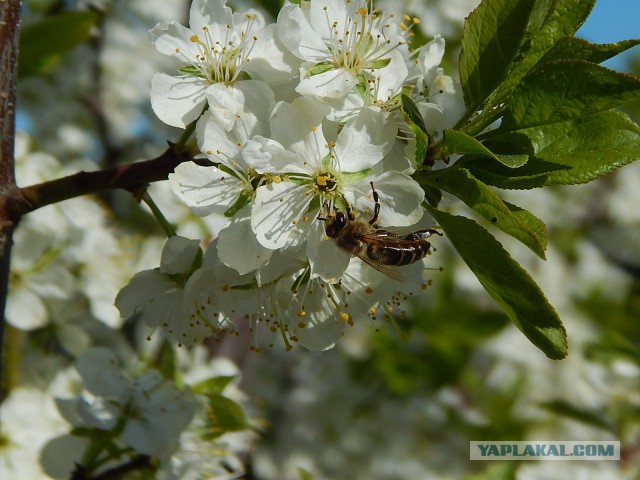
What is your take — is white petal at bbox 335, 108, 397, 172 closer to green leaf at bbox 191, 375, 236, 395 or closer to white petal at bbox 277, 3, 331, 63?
white petal at bbox 277, 3, 331, 63

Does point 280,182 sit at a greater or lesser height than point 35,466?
greater

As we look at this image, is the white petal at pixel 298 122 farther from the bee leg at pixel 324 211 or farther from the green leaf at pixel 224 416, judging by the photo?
the green leaf at pixel 224 416

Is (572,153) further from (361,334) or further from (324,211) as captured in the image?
(361,334)

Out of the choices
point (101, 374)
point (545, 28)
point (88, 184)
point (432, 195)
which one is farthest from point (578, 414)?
point (88, 184)

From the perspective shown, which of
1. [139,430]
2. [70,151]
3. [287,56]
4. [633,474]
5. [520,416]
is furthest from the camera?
[70,151]

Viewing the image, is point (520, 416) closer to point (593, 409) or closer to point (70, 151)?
point (593, 409)

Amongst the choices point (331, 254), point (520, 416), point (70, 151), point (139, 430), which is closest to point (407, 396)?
point (520, 416)
